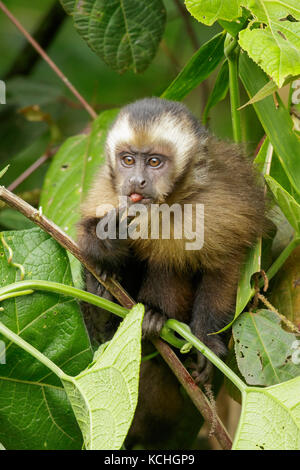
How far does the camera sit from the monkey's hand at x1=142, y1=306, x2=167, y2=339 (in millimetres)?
2143

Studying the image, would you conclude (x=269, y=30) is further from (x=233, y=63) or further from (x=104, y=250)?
(x=104, y=250)

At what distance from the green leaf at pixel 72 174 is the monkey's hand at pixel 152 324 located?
52 cm

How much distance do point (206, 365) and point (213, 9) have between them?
114cm

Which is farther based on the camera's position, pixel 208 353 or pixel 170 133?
pixel 170 133

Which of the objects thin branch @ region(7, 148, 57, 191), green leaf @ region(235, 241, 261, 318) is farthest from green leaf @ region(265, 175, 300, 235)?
thin branch @ region(7, 148, 57, 191)

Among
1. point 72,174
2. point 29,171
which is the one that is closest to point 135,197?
point 72,174

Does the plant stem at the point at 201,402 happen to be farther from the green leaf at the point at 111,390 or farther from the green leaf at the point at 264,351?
the green leaf at the point at 111,390

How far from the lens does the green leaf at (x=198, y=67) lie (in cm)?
233

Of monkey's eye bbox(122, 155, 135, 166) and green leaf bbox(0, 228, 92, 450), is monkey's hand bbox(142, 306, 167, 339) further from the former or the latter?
monkey's eye bbox(122, 155, 135, 166)

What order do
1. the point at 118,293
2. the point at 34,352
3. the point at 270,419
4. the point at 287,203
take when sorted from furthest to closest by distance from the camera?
the point at 118,293 < the point at 287,203 < the point at 34,352 < the point at 270,419

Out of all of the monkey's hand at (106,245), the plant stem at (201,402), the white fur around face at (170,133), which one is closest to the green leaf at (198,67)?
the white fur around face at (170,133)

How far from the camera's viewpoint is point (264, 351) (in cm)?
198

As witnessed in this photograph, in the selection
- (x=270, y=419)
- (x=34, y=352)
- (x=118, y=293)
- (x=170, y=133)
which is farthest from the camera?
(x=170, y=133)
